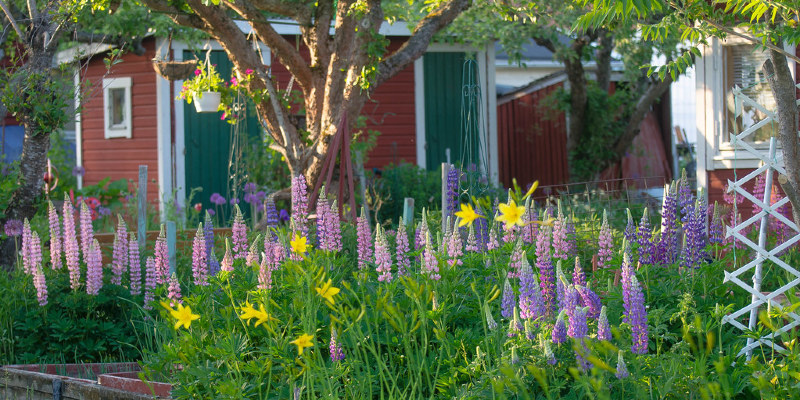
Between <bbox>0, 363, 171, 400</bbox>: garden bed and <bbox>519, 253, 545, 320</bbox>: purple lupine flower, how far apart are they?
5.97 feet

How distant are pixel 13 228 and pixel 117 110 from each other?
26.8ft

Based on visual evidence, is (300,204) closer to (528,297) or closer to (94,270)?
(94,270)

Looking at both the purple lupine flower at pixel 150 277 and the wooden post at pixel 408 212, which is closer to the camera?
the purple lupine flower at pixel 150 277

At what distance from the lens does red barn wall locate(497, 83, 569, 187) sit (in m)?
16.9

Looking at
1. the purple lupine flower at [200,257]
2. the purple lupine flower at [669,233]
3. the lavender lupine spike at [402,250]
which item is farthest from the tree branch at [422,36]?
the purple lupine flower at [669,233]

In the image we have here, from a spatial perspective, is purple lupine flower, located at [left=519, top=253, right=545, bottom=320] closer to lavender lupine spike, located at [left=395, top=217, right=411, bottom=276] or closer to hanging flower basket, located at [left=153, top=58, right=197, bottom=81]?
lavender lupine spike, located at [left=395, top=217, right=411, bottom=276]

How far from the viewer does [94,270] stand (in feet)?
19.4

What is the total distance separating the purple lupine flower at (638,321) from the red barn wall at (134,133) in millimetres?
11347

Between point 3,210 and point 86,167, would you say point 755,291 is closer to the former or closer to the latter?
point 3,210

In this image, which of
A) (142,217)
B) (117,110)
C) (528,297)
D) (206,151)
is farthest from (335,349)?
(117,110)

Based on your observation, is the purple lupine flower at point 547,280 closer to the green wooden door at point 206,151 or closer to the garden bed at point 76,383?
the garden bed at point 76,383

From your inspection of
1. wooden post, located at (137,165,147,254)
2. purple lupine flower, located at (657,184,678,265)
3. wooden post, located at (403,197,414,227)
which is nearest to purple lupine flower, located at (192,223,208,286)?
wooden post, located at (137,165,147,254)

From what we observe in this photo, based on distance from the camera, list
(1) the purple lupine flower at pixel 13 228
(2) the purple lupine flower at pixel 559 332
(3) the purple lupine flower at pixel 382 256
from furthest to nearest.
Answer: (1) the purple lupine flower at pixel 13 228 → (3) the purple lupine flower at pixel 382 256 → (2) the purple lupine flower at pixel 559 332

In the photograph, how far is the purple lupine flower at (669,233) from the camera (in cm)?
477
